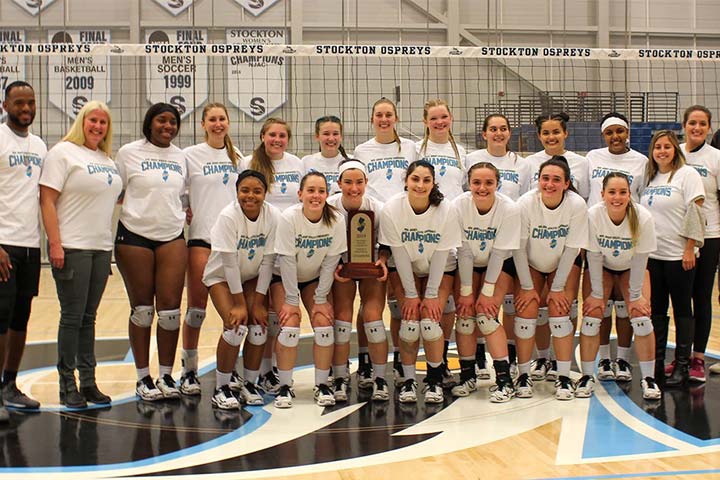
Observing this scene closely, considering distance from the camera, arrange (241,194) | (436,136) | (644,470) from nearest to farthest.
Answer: (644,470), (241,194), (436,136)

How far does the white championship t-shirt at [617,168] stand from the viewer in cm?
539

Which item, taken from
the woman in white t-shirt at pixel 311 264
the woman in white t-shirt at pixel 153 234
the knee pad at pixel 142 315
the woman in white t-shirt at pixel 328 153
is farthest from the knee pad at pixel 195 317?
the woman in white t-shirt at pixel 328 153

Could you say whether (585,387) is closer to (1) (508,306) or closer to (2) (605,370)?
(2) (605,370)

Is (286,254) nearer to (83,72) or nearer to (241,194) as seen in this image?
(241,194)

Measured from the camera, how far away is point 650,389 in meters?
4.85

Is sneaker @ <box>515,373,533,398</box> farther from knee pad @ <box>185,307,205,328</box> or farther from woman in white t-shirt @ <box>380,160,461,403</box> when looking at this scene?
knee pad @ <box>185,307,205,328</box>

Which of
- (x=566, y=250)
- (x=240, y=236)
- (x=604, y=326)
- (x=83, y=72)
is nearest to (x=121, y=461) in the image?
(x=240, y=236)

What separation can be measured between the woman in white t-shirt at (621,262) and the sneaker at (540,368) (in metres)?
0.48

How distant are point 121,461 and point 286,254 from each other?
1.51 metres

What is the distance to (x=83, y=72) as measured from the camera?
1619 cm

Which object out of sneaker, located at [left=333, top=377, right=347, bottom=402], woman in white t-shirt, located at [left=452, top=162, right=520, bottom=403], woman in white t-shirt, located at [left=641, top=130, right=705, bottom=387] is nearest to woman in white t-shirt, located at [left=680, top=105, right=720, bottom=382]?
woman in white t-shirt, located at [left=641, top=130, right=705, bottom=387]

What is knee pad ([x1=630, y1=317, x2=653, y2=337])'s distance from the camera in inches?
192

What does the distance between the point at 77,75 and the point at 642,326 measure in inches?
549

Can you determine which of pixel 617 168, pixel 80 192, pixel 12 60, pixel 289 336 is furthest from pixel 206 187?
pixel 12 60
